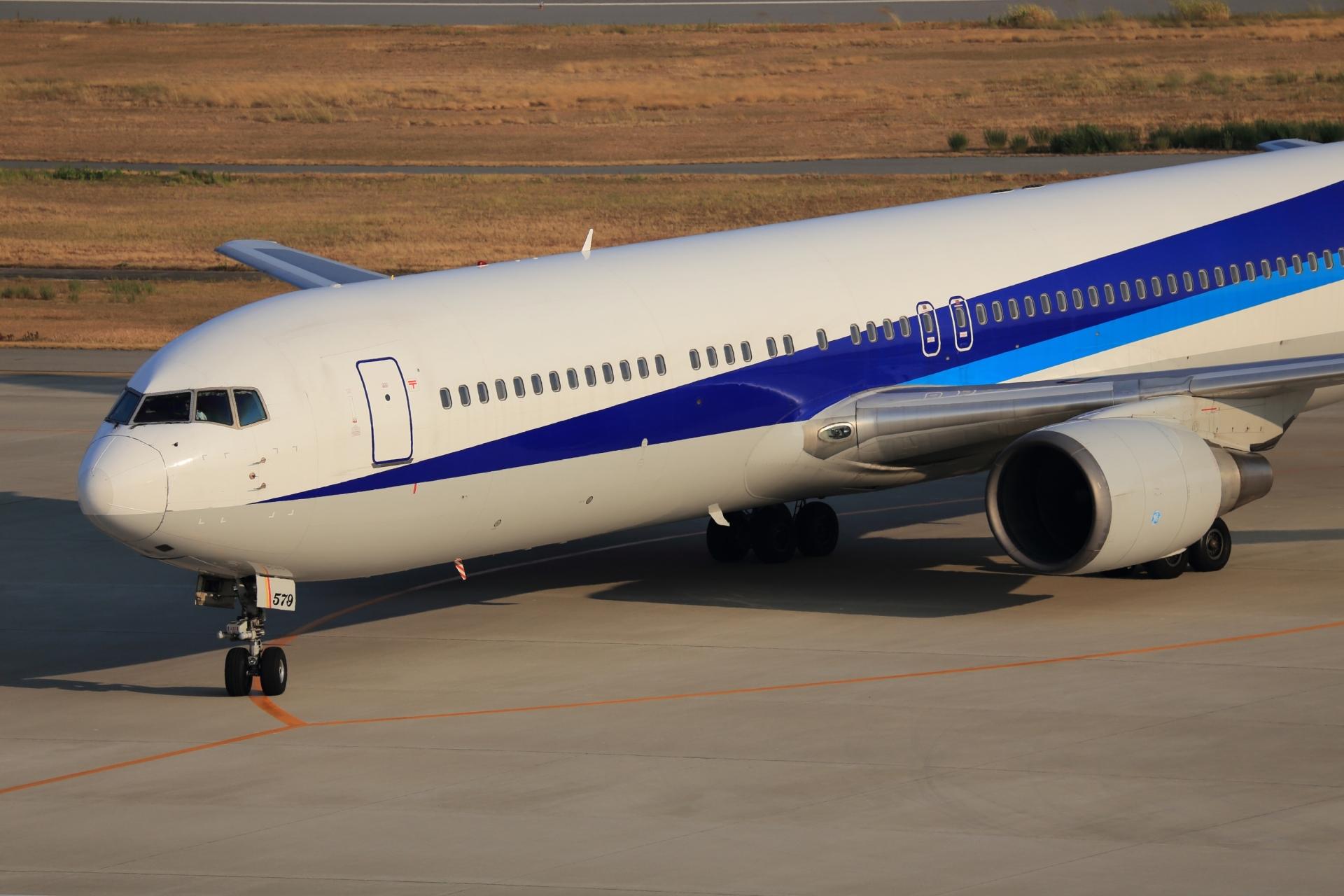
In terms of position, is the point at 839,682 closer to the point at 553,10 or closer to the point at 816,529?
the point at 816,529

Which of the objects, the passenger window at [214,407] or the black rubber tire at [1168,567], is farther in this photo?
the black rubber tire at [1168,567]

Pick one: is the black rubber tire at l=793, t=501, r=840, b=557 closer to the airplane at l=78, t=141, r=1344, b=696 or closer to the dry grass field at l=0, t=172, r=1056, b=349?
the airplane at l=78, t=141, r=1344, b=696

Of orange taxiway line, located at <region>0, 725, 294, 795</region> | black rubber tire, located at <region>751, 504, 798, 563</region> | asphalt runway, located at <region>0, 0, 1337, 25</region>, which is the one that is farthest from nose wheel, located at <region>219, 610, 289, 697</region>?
asphalt runway, located at <region>0, 0, 1337, 25</region>

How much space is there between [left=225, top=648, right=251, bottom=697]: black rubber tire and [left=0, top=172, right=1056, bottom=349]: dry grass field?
104ft

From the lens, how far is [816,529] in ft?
96.5

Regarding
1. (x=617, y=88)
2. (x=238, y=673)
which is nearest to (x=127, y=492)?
(x=238, y=673)

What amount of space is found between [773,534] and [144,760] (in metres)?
11.0

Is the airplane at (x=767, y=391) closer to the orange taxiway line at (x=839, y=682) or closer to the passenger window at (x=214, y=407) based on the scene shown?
the passenger window at (x=214, y=407)

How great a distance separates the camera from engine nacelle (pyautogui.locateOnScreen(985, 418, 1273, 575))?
24578 mm

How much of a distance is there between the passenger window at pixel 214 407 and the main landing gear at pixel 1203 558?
Result: 40.9ft

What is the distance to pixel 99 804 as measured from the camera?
19234 mm

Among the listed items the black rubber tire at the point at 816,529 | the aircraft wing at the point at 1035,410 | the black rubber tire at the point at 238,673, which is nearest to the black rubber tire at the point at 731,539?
the black rubber tire at the point at 816,529

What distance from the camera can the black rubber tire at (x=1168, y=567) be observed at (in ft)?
89.1

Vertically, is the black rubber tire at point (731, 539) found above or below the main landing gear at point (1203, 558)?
above
